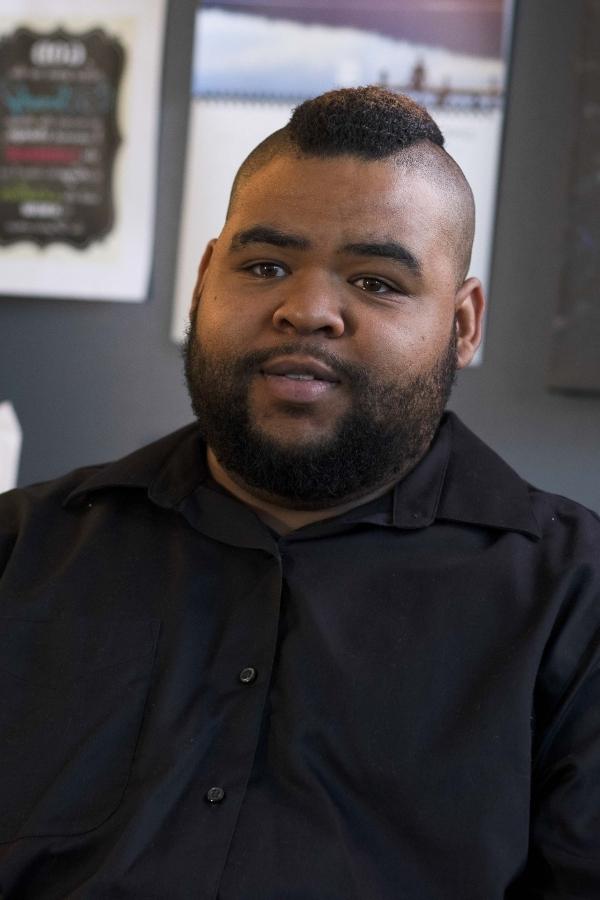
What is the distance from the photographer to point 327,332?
1083 mm

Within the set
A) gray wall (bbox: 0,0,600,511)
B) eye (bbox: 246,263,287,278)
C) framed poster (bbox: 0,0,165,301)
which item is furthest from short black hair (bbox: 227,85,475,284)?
framed poster (bbox: 0,0,165,301)

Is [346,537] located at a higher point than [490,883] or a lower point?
higher

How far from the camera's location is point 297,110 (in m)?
1.18

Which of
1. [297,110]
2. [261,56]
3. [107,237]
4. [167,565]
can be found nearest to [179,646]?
[167,565]

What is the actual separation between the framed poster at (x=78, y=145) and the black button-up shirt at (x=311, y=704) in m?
0.58

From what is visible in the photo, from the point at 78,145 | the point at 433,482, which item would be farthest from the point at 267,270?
the point at 78,145

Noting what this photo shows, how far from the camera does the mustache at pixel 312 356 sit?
1070 millimetres

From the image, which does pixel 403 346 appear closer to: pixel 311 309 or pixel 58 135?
pixel 311 309

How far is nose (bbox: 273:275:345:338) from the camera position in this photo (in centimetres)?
107

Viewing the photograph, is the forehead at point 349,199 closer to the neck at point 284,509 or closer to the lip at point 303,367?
the lip at point 303,367

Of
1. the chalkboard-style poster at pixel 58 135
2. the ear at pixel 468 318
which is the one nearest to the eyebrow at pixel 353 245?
Result: the ear at pixel 468 318

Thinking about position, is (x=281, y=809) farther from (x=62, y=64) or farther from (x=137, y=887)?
(x=62, y=64)

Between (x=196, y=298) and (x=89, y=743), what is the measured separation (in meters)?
0.47

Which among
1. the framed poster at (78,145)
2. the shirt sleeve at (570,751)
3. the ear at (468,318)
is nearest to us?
the shirt sleeve at (570,751)
